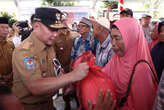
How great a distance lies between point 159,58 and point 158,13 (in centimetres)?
1532

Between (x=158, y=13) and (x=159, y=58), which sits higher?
(x=158, y=13)

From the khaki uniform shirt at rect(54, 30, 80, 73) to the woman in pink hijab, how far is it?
2341 mm

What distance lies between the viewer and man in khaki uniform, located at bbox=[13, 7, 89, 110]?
1.37 m

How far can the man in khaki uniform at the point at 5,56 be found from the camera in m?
2.92

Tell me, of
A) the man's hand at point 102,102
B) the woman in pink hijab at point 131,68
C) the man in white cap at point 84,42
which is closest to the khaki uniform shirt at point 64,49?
the man in white cap at point 84,42

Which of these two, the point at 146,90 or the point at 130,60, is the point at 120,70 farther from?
the point at 146,90

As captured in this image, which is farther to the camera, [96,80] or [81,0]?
[81,0]

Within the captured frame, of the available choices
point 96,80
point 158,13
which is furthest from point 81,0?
point 96,80

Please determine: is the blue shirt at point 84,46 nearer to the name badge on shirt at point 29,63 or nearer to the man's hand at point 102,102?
the name badge on shirt at point 29,63

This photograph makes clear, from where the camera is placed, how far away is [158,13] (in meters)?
15.9

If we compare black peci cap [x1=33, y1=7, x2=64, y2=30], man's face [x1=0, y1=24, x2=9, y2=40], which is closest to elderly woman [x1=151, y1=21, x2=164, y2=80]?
black peci cap [x1=33, y1=7, x2=64, y2=30]

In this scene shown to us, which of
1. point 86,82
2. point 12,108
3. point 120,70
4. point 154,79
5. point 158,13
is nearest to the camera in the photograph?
point 12,108

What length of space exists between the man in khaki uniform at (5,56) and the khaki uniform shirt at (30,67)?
1.22 meters

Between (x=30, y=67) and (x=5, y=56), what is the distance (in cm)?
187
